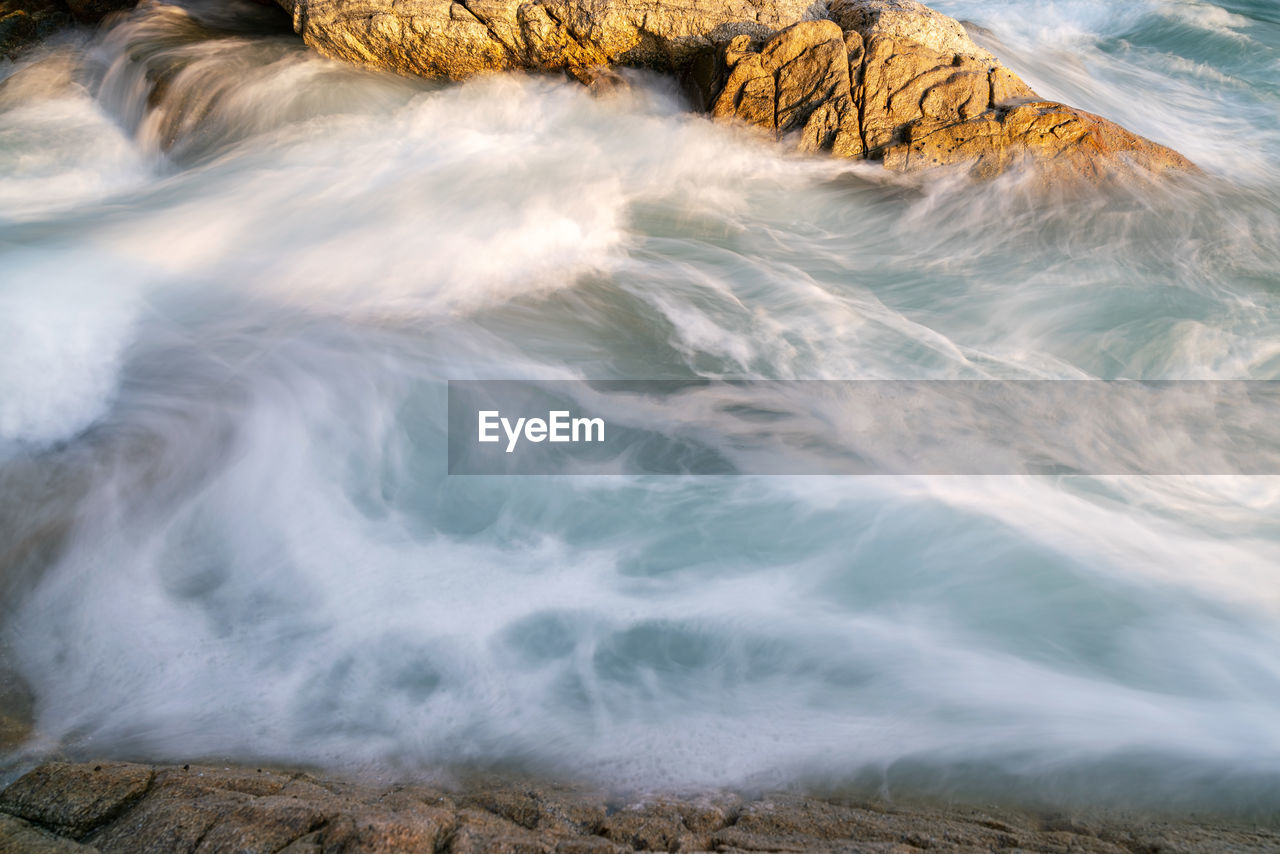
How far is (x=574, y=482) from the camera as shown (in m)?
4.45

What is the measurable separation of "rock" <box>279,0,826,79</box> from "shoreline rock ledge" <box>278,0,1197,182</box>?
0.01m

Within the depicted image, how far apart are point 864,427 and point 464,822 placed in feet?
10.8

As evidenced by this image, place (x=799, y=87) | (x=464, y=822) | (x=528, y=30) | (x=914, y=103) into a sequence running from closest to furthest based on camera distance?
(x=464, y=822)
(x=914, y=103)
(x=799, y=87)
(x=528, y=30)

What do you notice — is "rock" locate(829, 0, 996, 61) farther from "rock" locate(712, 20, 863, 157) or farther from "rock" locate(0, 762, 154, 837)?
"rock" locate(0, 762, 154, 837)

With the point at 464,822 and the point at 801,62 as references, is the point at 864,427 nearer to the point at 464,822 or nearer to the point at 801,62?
the point at 464,822

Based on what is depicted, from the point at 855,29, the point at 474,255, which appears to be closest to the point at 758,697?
the point at 474,255

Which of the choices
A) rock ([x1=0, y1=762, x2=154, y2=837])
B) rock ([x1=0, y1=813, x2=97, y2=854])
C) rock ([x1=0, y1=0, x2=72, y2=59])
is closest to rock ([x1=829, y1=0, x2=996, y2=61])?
rock ([x1=0, y1=762, x2=154, y2=837])

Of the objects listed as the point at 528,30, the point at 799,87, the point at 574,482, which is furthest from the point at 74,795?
the point at 528,30

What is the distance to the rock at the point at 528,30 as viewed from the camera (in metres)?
7.34

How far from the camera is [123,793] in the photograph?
2.27 metres

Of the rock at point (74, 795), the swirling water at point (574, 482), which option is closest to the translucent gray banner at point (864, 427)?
the swirling water at point (574, 482)

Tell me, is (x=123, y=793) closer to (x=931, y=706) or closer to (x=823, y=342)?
(x=931, y=706)

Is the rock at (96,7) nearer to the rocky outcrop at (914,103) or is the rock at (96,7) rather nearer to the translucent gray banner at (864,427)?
the rocky outcrop at (914,103)

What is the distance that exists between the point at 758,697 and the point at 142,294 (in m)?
4.85
